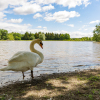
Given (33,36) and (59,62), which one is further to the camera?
(33,36)

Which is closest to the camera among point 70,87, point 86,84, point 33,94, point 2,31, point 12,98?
point 12,98

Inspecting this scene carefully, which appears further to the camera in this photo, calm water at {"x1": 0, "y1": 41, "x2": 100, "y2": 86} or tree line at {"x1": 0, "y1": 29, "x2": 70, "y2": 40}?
tree line at {"x1": 0, "y1": 29, "x2": 70, "y2": 40}

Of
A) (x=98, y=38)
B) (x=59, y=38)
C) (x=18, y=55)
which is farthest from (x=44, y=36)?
(x=18, y=55)

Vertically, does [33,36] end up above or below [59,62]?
above

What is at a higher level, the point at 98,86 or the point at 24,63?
the point at 24,63

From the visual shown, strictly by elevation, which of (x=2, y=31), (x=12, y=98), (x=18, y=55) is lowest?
(x=12, y=98)

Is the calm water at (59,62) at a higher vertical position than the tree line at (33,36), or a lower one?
lower

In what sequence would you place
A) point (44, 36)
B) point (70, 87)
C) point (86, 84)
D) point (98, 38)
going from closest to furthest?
point (70, 87) < point (86, 84) < point (98, 38) < point (44, 36)

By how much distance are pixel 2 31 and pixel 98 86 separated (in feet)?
513

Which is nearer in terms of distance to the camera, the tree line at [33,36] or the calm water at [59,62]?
the calm water at [59,62]

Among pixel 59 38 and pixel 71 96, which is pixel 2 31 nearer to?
pixel 59 38

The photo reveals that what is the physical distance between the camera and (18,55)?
17.3 feet

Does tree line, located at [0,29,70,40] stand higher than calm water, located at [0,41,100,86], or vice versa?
tree line, located at [0,29,70,40]

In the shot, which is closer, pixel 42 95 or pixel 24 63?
pixel 42 95
